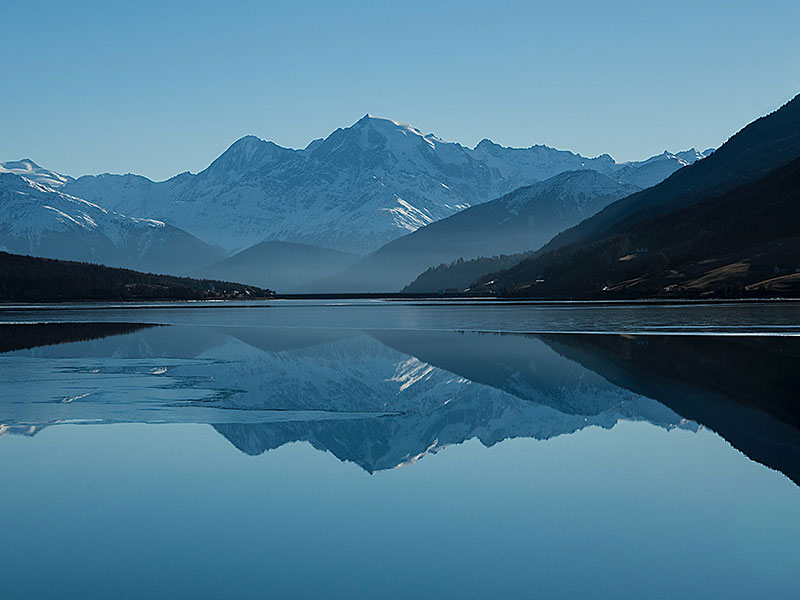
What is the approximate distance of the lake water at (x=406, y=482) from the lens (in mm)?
19281

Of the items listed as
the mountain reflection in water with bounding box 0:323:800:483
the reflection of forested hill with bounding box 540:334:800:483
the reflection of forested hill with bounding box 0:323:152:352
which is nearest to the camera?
the reflection of forested hill with bounding box 540:334:800:483

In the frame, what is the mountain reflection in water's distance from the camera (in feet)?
118

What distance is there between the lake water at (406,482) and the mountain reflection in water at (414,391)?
26 centimetres

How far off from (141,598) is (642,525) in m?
12.9

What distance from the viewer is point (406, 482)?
28.3 metres

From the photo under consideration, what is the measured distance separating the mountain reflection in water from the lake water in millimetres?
259

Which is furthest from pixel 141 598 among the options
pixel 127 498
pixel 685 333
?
pixel 685 333

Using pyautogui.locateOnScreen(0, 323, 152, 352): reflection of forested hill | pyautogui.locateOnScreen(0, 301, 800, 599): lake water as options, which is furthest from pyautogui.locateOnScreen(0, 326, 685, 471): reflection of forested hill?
pyautogui.locateOnScreen(0, 323, 152, 352): reflection of forested hill

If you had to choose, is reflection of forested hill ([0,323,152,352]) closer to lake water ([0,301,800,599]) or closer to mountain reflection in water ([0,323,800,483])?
mountain reflection in water ([0,323,800,483])

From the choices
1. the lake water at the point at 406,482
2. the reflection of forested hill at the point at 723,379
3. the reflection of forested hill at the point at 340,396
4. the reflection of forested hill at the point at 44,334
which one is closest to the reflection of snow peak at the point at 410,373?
the reflection of forested hill at the point at 340,396

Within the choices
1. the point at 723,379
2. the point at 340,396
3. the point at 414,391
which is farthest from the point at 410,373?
the point at 723,379

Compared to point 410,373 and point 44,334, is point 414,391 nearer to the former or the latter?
point 410,373

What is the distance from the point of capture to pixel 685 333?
88.6 m

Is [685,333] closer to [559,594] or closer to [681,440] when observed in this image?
[681,440]
